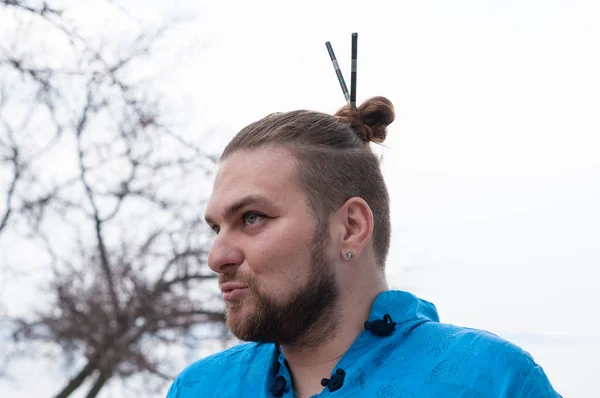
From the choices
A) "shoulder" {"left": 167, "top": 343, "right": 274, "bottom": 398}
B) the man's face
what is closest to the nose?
the man's face

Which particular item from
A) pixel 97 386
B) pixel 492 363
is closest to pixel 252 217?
pixel 492 363

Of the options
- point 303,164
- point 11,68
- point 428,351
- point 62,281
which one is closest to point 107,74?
point 11,68

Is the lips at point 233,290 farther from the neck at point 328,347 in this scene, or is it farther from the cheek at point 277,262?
the neck at point 328,347

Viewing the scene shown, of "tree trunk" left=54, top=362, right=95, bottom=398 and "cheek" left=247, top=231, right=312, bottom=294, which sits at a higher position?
"cheek" left=247, top=231, right=312, bottom=294

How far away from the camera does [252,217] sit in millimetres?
1815

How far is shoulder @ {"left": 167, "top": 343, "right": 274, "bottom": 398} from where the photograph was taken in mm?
2000

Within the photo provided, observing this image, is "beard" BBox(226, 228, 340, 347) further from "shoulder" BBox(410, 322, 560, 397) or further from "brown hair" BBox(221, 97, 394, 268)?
"shoulder" BBox(410, 322, 560, 397)

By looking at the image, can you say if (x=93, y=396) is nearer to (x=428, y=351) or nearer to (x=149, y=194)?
(x=149, y=194)

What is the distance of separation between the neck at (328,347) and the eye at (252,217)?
262 millimetres

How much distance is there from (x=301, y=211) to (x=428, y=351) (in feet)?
1.39

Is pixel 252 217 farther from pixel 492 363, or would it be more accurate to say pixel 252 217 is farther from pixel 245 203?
pixel 492 363

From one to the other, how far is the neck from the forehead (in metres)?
0.28

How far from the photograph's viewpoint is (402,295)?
6.27ft

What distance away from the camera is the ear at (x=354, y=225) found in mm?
1853
